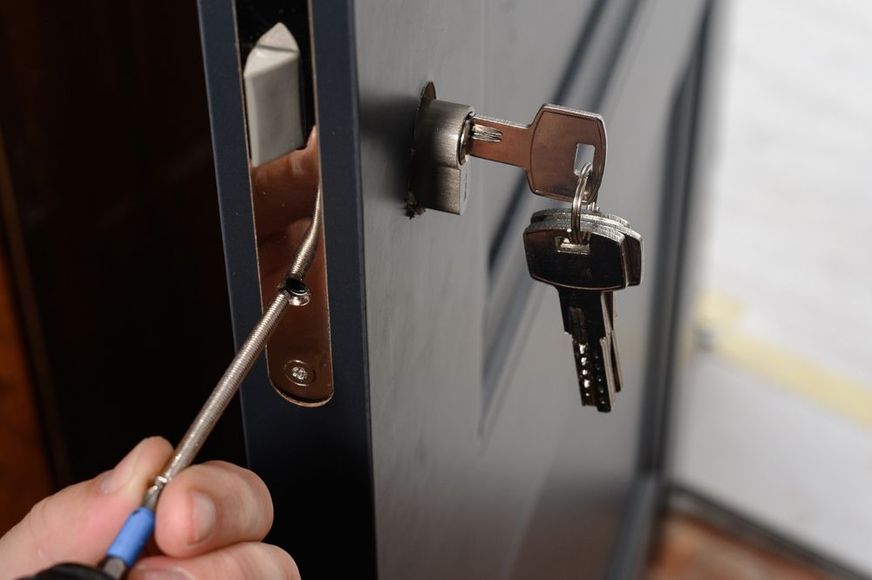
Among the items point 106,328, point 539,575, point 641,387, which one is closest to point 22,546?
point 106,328

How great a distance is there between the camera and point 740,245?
2.24 m

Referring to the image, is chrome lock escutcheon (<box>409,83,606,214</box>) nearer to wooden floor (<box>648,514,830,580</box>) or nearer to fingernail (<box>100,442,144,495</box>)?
fingernail (<box>100,442,144,495</box>)

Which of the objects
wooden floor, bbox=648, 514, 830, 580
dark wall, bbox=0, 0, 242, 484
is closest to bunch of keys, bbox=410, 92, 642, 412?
dark wall, bbox=0, 0, 242, 484

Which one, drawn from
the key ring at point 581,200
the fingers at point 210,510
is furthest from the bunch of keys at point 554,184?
the fingers at point 210,510

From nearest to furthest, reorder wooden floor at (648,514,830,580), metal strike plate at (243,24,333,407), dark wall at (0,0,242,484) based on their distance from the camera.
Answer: metal strike plate at (243,24,333,407) < dark wall at (0,0,242,484) < wooden floor at (648,514,830,580)

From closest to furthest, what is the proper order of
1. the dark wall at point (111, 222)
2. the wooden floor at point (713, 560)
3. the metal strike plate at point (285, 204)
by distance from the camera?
the metal strike plate at point (285, 204) → the dark wall at point (111, 222) → the wooden floor at point (713, 560)

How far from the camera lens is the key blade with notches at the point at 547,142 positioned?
441mm

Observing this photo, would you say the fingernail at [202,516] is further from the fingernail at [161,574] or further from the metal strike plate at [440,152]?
the metal strike plate at [440,152]

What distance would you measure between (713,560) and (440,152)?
1.33 meters

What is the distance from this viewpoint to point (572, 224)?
0.46 m

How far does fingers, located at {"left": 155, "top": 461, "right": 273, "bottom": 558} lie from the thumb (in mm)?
19

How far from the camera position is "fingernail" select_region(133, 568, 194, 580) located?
387mm

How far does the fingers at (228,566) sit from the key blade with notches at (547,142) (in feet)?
0.58

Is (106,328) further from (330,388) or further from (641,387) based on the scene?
(641,387)
